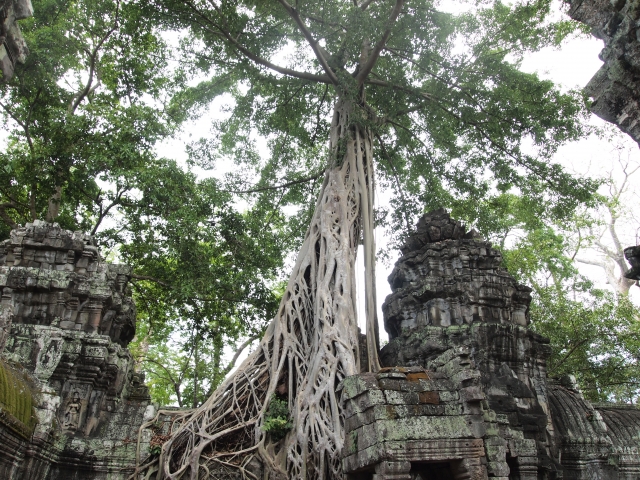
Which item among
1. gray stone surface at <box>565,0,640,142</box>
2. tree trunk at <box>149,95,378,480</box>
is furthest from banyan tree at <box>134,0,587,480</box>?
gray stone surface at <box>565,0,640,142</box>

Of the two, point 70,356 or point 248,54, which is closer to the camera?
point 70,356

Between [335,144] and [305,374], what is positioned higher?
[335,144]

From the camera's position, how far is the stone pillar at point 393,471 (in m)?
3.77

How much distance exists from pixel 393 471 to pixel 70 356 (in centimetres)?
382

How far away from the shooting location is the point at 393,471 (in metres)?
3.78

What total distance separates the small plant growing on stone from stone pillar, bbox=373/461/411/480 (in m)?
1.80

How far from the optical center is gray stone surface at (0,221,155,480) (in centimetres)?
492

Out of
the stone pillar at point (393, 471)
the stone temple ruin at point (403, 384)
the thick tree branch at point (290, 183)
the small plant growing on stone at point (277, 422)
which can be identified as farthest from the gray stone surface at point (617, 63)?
the thick tree branch at point (290, 183)

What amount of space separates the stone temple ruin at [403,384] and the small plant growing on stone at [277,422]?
124 centimetres

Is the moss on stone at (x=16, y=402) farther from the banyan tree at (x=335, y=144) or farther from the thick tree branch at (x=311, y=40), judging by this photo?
the thick tree branch at (x=311, y=40)

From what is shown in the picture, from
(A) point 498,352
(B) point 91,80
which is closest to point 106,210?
(B) point 91,80

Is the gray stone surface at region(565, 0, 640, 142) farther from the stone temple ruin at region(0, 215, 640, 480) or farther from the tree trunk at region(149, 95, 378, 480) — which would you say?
the tree trunk at region(149, 95, 378, 480)

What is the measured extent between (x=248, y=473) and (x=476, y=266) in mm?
4549

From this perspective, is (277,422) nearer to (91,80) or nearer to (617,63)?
(617,63)
